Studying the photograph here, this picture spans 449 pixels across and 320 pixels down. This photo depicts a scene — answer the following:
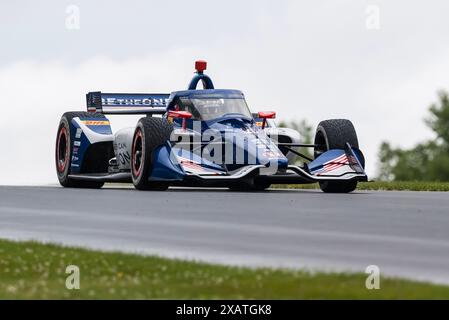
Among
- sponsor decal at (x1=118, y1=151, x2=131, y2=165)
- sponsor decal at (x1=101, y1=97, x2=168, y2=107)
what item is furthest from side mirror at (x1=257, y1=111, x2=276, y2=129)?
sponsor decal at (x1=101, y1=97, x2=168, y2=107)

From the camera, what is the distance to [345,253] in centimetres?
1362

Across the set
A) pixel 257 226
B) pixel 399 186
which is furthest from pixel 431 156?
pixel 257 226

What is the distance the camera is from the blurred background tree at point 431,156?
102312mm

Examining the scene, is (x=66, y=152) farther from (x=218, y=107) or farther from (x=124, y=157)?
(x=218, y=107)

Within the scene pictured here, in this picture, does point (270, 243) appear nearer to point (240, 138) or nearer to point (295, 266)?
point (295, 266)

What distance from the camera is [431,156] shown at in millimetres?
108375

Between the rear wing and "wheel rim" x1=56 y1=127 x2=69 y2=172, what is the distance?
833 mm

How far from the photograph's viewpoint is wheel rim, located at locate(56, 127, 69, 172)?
97.4 feet

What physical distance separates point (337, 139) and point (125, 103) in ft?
20.9

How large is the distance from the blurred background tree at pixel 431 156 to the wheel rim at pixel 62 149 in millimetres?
72285

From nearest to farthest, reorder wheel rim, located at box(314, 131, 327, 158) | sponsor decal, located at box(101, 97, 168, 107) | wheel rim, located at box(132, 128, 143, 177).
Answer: wheel rim, located at box(132, 128, 143, 177) < wheel rim, located at box(314, 131, 327, 158) < sponsor decal, located at box(101, 97, 168, 107)

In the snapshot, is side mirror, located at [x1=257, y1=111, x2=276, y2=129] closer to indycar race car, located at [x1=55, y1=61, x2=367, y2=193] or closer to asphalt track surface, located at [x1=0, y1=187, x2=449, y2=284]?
indycar race car, located at [x1=55, y1=61, x2=367, y2=193]
